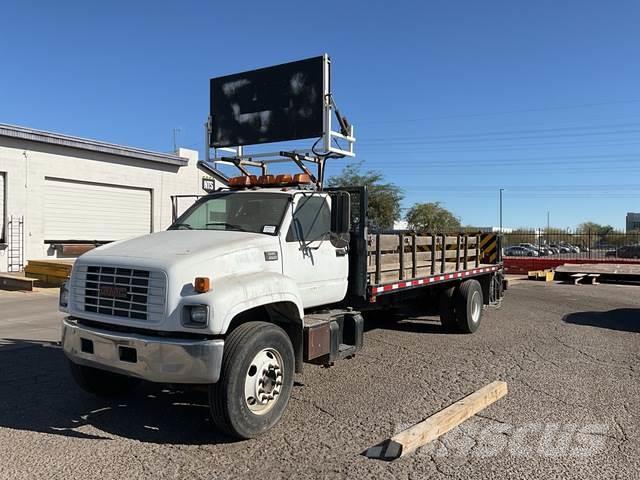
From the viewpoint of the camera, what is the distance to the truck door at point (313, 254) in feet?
19.1

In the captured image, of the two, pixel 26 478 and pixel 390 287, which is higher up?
pixel 390 287

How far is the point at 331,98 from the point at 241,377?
417 cm

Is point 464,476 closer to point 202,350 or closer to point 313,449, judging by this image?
point 313,449

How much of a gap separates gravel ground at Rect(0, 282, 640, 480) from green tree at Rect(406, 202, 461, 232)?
55427 mm

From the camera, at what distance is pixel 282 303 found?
209 inches

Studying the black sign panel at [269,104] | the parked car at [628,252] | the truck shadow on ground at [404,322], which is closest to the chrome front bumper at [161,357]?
the black sign panel at [269,104]

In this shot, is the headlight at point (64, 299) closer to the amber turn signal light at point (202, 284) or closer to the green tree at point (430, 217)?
the amber turn signal light at point (202, 284)

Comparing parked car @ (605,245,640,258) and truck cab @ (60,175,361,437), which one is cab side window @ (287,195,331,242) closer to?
truck cab @ (60,175,361,437)

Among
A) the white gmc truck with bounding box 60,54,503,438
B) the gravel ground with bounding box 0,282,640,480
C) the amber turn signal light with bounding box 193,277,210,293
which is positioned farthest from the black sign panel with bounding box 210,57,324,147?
the amber turn signal light with bounding box 193,277,210,293

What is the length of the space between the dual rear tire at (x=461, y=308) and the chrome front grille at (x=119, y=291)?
6325mm

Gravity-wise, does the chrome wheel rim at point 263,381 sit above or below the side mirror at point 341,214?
below

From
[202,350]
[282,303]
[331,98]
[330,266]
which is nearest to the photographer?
[202,350]

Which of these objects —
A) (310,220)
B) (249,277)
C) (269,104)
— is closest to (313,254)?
(310,220)

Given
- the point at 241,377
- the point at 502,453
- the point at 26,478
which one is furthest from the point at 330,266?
the point at 26,478
